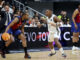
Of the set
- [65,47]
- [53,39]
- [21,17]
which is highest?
[21,17]

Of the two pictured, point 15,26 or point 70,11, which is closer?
point 15,26

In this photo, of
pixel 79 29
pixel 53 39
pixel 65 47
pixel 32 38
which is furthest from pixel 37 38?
pixel 53 39

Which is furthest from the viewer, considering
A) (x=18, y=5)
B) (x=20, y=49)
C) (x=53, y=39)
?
(x=18, y=5)

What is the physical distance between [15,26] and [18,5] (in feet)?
26.5

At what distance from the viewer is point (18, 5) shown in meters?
20.4

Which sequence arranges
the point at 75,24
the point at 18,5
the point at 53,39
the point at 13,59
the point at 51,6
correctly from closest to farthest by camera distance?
the point at 13,59 < the point at 53,39 < the point at 75,24 < the point at 18,5 < the point at 51,6

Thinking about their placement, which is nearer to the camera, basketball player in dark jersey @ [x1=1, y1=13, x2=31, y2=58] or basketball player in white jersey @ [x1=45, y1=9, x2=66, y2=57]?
basketball player in dark jersey @ [x1=1, y1=13, x2=31, y2=58]

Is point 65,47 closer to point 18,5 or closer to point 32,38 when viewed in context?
point 32,38

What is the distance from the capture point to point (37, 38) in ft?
56.7

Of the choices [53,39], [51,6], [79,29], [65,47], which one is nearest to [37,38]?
[65,47]

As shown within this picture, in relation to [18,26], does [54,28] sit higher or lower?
lower

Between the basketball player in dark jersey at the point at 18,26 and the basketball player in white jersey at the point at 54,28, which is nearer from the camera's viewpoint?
the basketball player in dark jersey at the point at 18,26

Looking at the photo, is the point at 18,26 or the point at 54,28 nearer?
the point at 18,26

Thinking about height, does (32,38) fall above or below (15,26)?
below
